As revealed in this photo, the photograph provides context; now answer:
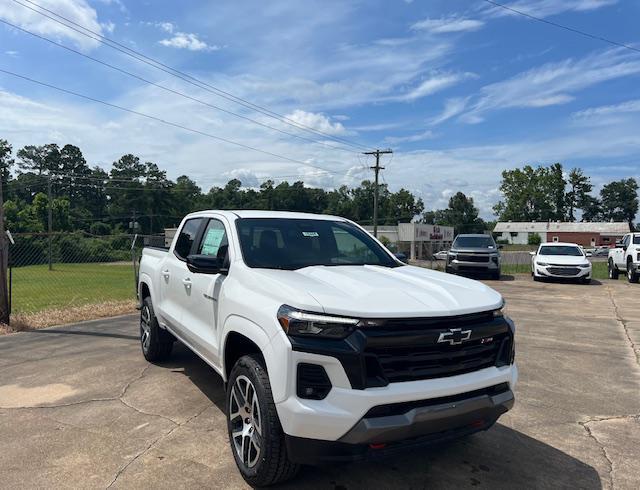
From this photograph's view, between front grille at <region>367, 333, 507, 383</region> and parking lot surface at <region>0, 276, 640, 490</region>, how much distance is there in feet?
2.80

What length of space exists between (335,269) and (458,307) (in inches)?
44.9

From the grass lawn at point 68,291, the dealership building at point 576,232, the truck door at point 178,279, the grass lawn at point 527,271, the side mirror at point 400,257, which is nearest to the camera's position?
the truck door at point 178,279

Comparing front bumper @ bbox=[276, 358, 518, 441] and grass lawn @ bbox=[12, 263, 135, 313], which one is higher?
front bumper @ bbox=[276, 358, 518, 441]

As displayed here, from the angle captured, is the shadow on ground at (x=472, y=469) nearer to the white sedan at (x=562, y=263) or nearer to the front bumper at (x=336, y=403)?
the front bumper at (x=336, y=403)

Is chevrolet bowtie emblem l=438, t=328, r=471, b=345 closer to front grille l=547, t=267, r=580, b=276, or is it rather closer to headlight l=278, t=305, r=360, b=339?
headlight l=278, t=305, r=360, b=339

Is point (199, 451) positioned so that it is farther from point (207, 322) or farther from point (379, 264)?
→ point (379, 264)

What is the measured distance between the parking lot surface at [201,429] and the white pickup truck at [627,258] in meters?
12.1

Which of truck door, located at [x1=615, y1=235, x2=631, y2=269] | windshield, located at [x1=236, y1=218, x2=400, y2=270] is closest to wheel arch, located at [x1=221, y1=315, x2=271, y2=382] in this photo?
windshield, located at [x1=236, y1=218, x2=400, y2=270]

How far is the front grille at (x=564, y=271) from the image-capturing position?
17.0m

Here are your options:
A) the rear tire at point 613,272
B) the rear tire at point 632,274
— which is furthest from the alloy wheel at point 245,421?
the rear tire at point 613,272

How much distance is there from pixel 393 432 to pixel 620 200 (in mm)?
177197

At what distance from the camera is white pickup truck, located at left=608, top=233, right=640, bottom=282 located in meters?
17.4

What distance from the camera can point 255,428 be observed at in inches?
121

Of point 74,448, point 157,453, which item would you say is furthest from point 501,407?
point 74,448
